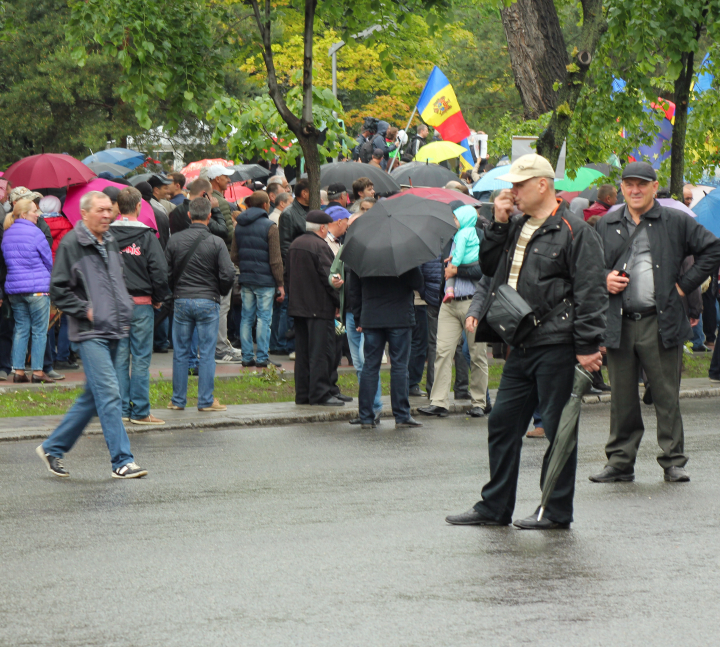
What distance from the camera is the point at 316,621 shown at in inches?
199

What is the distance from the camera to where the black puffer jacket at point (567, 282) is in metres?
6.54

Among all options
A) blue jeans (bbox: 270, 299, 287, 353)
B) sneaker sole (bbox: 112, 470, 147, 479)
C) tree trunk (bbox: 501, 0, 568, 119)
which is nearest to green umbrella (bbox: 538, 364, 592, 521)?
sneaker sole (bbox: 112, 470, 147, 479)

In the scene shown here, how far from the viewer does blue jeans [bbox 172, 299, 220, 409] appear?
1194 cm

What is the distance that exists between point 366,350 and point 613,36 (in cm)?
710

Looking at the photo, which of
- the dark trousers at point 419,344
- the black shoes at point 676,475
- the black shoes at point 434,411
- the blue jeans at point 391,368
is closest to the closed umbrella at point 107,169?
the dark trousers at point 419,344

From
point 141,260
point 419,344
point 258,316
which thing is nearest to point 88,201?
point 141,260

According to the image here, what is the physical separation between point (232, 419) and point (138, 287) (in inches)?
64.1

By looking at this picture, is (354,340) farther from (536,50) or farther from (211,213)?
(536,50)

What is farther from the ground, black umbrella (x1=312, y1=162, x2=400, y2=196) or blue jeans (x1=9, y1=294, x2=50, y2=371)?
black umbrella (x1=312, y1=162, x2=400, y2=196)

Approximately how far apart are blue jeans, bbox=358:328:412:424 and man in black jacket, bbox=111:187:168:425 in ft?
6.64

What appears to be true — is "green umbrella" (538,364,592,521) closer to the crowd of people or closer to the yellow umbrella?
the crowd of people

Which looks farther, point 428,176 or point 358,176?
point 428,176

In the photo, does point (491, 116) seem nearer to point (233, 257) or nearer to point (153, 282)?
point (233, 257)

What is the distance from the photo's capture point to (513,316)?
6543 millimetres
